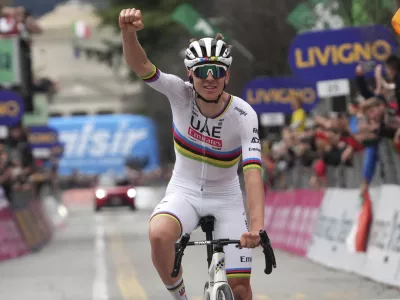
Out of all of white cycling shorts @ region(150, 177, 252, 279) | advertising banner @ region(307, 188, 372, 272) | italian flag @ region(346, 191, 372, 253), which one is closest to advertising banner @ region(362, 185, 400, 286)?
italian flag @ region(346, 191, 372, 253)

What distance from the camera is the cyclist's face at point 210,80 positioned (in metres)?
8.17

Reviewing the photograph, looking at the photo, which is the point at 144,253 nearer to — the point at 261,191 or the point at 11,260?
the point at 11,260

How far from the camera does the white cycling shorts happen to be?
8.34 m

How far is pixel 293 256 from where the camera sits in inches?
803

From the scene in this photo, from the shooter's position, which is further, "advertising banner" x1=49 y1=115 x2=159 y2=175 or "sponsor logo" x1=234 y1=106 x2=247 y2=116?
"advertising banner" x1=49 y1=115 x2=159 y2=175

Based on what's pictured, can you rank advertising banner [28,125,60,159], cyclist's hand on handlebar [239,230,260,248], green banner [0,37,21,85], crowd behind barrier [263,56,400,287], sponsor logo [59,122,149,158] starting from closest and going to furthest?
cyclist's hand on handlebar [239,230,260,248] → crowd behind barrier [263,56,400,287] → green banner [0,37,21,85] → advertising banner [28,125,60,159] → sponsor logo [59,122,149,158]

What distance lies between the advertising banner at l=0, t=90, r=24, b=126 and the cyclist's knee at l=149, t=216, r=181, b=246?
74.9ft

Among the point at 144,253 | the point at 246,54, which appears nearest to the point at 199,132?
the point at 144,253

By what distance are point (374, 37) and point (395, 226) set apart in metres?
5.93

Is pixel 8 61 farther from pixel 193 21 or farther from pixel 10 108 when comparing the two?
pixel 193 21

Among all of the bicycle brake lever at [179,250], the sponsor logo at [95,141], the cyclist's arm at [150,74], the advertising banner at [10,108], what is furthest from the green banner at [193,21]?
the sponsor logo at [95,141]

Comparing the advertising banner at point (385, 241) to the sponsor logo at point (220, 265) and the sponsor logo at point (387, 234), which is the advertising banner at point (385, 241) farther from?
the sponsor logo at point (220, 265)

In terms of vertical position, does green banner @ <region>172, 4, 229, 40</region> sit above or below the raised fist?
below

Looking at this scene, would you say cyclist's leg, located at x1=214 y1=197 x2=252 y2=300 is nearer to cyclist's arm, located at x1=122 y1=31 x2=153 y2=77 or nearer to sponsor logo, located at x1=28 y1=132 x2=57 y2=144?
cyclist's arm, located at x1=122 y1=31 x2=153 y2=77
